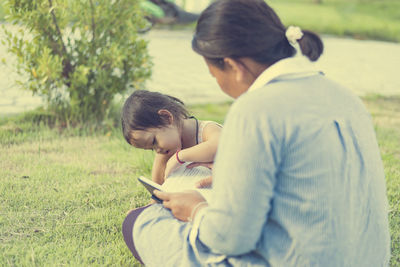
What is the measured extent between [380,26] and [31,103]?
9.41 metres

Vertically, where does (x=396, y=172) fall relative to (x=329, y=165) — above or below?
below

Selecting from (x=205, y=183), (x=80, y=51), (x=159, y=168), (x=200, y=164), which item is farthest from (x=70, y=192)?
(x=80, y=51)

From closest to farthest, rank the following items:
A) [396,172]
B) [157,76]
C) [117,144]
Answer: [396,172] < [117,144] < [157,76]

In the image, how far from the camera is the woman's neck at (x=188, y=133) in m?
2.63

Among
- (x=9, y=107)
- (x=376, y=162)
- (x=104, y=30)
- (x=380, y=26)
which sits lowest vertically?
(x=380, y=26)

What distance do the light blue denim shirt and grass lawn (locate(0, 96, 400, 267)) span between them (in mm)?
944

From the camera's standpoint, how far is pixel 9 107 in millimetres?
4750

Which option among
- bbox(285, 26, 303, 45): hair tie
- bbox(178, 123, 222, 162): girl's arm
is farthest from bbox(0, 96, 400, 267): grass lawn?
bbox(285, 26, 303, 45): hair tie

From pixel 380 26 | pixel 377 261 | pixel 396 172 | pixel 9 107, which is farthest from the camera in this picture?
pixel 380 26

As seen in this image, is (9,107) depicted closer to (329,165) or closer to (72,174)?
(72,174)

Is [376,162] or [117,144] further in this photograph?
[117,144]

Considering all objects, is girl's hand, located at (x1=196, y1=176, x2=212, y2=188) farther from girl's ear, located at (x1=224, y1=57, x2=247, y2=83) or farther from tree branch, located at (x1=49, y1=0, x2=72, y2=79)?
tree branch, located at (x1=49, y1=0, x2=72, y2=79)

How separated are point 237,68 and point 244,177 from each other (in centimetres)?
40

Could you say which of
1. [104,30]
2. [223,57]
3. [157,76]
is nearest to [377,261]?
[223,57]
